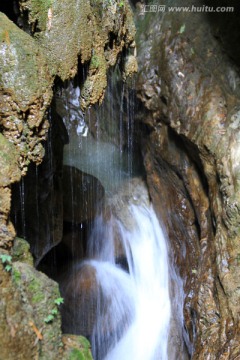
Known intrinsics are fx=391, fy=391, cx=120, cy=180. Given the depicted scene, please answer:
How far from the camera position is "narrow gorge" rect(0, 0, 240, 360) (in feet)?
12.5

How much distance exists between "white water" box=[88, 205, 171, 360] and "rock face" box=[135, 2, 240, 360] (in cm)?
62

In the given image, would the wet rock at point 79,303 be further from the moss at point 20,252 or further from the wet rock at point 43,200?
the moss at point 20,252

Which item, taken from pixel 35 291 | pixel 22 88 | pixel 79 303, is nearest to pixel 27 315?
pixel 35 291

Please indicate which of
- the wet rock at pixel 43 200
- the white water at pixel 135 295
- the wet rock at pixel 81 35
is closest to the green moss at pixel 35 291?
the wet rock at pixel 43 200

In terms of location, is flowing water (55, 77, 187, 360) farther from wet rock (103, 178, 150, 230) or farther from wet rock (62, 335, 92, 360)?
wet rock (62, 335, 92, 360)

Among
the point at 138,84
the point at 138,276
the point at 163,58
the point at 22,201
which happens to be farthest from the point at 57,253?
the point at 163,58

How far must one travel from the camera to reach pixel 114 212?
29.2 ft

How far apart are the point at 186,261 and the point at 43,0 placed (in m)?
4.68

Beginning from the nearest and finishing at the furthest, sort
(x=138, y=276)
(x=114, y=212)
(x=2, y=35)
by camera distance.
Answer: (x=2, y=35) → (x=138, y=276) → (x=114, y=212)

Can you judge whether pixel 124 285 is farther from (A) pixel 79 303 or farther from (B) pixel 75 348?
(B) pixel 75 348

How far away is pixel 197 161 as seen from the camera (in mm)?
6578

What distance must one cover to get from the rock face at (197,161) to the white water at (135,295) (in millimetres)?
618

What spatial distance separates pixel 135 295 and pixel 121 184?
9.43ft

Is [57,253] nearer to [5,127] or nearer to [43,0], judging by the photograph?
[5,127]
